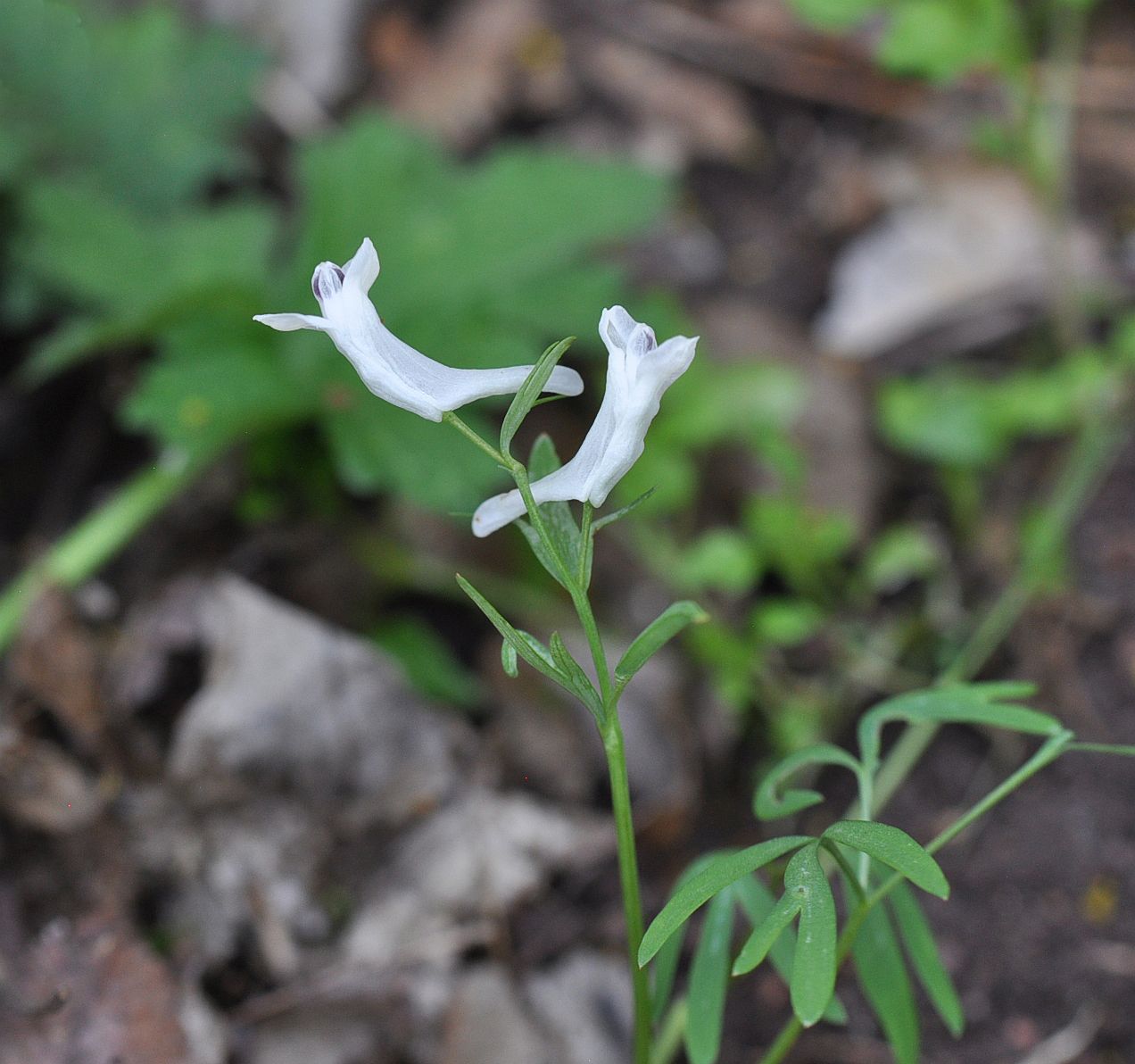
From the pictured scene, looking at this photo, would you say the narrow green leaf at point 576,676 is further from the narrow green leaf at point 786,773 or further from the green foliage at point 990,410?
the green foliage at point 990,410

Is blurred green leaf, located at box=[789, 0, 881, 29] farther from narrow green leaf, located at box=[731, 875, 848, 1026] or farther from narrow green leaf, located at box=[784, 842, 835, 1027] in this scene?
narrow green leaf, located at box=[784, 842, 835, 1027]

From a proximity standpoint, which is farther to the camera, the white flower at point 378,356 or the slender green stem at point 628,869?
the slender green stem at point 628,869

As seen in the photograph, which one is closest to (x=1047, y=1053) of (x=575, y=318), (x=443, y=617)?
(x=443, y=617)

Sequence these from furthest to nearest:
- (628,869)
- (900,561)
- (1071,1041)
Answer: (900,561) → (1071,1041) → (628,869)

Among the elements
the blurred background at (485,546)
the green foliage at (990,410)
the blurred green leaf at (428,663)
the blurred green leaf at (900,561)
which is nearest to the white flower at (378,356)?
the blurred background at (485,546)

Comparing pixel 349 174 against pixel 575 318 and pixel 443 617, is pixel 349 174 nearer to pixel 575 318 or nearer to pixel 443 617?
pixel 575 318

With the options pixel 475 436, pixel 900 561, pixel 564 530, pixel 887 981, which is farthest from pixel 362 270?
pixel 900 561

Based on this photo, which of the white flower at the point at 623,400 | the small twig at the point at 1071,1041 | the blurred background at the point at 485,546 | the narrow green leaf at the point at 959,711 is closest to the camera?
the white flower at the point at 623,400

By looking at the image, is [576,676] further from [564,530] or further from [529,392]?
[529,392]
